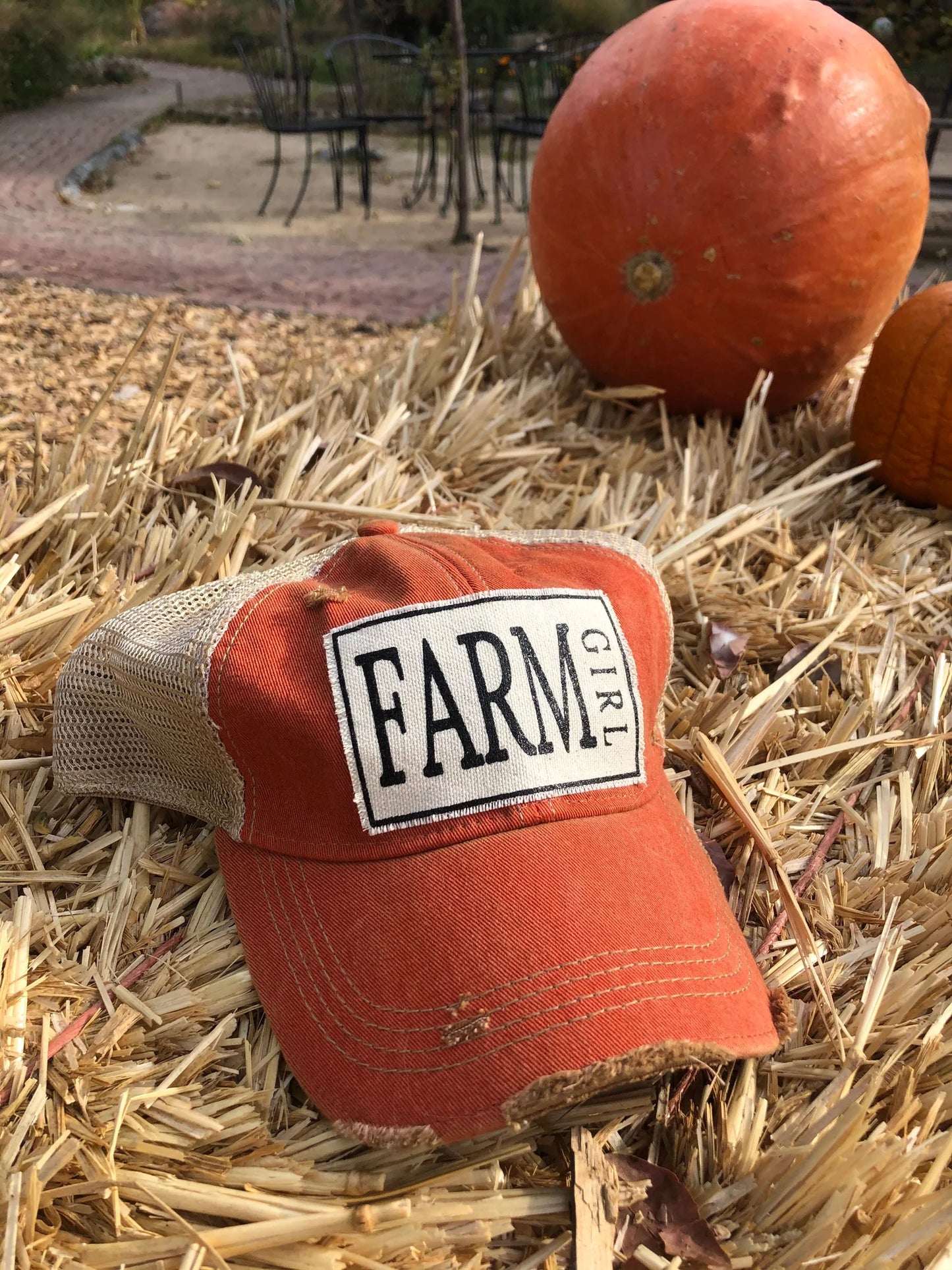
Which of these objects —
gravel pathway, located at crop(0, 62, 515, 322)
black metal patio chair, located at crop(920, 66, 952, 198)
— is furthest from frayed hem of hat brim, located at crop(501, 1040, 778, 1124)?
gravel pathway, located at crop(0, 62, 515, 322)

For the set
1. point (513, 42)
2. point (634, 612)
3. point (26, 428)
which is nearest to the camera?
point (634, 612)

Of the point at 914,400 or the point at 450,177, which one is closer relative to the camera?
the point at 914,400

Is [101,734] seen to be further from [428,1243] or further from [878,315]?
[878,315]

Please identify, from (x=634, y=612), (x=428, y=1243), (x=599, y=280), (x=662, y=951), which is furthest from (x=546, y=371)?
(x=428, y=1243)

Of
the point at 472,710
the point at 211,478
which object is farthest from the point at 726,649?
the point at 211,478

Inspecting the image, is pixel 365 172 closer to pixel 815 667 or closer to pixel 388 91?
pixel 388 91

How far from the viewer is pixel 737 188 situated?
2207 mm

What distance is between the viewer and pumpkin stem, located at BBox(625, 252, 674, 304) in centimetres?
233

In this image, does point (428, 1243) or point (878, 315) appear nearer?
point (428, 1243)

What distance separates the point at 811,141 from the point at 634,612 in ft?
5.08

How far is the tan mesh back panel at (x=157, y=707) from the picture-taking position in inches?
43.9

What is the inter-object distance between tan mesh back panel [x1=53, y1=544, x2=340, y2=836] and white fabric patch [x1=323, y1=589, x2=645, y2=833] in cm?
17

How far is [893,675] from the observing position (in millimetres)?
1721

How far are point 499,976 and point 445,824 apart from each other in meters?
0.17
